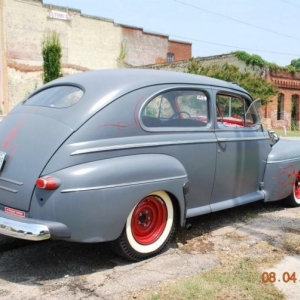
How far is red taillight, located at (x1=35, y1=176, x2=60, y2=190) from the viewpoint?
317 centimetres

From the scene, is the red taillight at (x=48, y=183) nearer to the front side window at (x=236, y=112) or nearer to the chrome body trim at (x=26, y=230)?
the chrome body trim at (x=26, y=230)

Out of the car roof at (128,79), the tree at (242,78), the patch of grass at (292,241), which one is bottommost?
the patch of grass at (292,241)

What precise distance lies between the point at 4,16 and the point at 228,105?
85.5 ft

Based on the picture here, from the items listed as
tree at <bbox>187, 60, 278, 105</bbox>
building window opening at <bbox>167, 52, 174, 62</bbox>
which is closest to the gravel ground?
tree at <bbox>187, 60, 278, 105</bbox>

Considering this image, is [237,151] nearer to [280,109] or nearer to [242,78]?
[242,78]

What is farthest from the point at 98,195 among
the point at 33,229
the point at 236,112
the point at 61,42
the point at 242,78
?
the point at 61,42

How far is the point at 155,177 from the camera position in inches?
145

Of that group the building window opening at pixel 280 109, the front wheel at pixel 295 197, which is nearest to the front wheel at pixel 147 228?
the front wheel at pixel 295 197

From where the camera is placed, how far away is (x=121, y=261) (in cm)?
378

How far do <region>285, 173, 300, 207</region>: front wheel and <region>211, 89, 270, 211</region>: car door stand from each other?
0.85m

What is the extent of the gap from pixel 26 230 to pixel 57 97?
1.41m

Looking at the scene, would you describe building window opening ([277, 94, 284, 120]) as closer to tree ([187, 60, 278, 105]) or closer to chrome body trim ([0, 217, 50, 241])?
tree ([187, 60, 278, 105])

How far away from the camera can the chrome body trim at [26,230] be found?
10.2 ft

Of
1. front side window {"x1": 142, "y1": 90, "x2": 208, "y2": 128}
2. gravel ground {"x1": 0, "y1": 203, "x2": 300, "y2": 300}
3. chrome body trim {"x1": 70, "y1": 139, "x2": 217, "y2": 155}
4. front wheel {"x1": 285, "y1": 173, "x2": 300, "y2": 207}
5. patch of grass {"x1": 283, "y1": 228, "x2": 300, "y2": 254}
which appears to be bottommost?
gravel ground {"x1": 0, "y1": 203, "x2": 300, "y2": 300}
